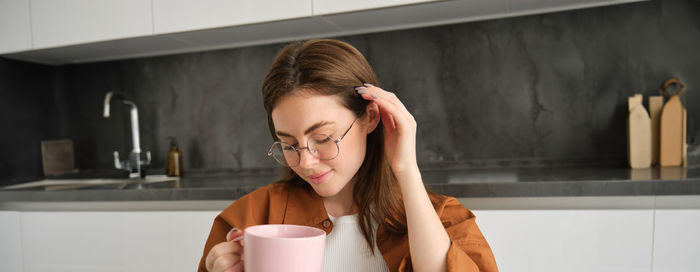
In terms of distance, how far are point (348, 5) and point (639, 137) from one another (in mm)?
1142

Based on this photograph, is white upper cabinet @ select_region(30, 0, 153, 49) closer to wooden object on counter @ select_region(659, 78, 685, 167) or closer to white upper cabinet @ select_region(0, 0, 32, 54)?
white upper cabinet @ select_region(0, 0, 32, 54)

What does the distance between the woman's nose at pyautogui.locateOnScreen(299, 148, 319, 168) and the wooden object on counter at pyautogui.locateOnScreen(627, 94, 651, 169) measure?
1.37m

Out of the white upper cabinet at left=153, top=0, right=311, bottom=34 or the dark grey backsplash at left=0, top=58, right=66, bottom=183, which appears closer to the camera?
the white upper cabinet at left=153, top=0, right=311, bottom=34

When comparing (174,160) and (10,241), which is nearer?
(10,241)

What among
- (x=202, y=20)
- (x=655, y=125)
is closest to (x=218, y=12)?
(x=202, y=20)

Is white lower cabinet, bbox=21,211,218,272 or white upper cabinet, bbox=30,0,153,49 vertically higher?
white upper cabinet, bbox=30,0,153,49

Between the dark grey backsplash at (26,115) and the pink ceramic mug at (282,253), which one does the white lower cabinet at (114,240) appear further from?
the pink ceramic mug at (282,253)

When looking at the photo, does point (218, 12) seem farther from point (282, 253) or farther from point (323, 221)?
point (282, 253)

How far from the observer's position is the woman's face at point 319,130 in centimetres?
81

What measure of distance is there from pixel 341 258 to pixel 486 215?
0.67 m

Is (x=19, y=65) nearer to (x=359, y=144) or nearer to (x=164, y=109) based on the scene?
(x=164, y=109)

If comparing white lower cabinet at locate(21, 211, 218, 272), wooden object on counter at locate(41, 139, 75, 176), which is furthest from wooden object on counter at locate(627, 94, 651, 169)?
wooden object on counter at locate(41, 139, 75, 176)

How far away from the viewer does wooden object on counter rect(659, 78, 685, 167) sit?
5.35ft

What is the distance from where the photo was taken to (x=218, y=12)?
1837 millimetres
